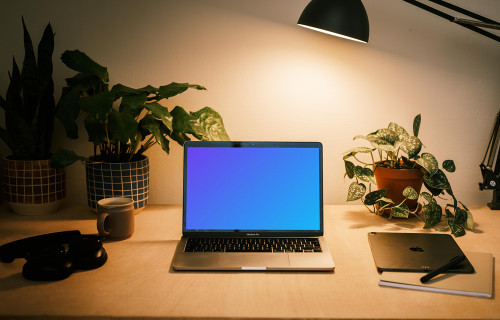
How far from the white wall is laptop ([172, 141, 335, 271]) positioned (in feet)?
1.09

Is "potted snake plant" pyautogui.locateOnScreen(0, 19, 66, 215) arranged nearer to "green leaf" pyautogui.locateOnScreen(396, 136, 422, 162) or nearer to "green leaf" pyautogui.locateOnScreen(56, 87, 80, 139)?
"green leaf" pyautogui.locateOnScreen(56, 87, 80, 139)

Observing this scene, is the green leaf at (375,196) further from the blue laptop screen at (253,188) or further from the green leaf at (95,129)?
the green leaf at (95,129)

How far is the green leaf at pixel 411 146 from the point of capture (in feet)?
4.18

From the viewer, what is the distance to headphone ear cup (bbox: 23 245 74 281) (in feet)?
2.95

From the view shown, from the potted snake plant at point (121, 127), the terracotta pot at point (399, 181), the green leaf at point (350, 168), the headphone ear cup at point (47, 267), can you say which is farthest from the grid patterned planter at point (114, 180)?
the terracotta pot at point (399, 181)

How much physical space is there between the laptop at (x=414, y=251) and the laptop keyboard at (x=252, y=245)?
16 cm

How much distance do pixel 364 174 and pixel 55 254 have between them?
90 cm

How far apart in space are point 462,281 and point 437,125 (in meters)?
0.72

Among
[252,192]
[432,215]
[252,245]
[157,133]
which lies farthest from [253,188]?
[432,215]

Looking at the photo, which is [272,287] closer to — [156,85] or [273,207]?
[273,207]

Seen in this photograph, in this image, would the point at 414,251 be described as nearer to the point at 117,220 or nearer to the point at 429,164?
the point at 429,164

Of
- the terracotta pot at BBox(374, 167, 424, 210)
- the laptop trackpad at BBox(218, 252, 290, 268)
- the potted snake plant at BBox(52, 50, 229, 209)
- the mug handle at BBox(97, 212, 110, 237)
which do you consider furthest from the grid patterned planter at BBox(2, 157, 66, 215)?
the terracotta pot at BBox(374, 167, 424, 210)

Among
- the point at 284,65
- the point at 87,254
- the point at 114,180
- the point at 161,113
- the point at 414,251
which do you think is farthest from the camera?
the point at 284,65

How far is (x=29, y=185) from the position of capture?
1305 mm
